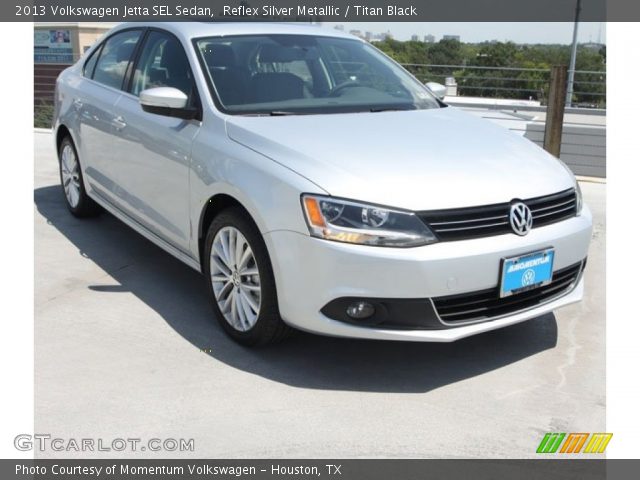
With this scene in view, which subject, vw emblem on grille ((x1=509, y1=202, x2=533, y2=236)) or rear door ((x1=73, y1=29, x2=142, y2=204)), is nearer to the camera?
vw emblem on grille ((x1=509, y1=202, x2=533, y2=236))

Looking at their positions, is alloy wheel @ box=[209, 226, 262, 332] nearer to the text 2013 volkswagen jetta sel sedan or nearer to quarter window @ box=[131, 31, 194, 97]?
the text 2013 volkswagen jetta sel sedan

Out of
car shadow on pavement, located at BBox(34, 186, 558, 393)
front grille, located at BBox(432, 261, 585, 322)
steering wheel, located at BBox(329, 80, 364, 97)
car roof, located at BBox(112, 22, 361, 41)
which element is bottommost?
car shadow on pavement, located at BBox(34, 186, 558, 393)

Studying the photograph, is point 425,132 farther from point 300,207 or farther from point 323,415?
point 323,415

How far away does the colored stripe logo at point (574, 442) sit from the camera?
2877 mm

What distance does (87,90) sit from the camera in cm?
535

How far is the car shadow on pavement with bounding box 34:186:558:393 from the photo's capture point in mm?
3402

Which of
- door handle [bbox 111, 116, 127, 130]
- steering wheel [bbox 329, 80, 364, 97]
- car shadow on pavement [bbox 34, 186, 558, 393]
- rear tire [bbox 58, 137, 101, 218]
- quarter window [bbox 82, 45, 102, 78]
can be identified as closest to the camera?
car shadow on pavement [bbox 34, 186, 558, 393]

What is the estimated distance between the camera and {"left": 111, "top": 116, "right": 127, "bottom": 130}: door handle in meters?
4.61

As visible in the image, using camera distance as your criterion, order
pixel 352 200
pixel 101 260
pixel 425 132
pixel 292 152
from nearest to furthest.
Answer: pixel 352 200
pixel 292 152
pixel 425 132
pixel 101 260

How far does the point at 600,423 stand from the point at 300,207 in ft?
5.27

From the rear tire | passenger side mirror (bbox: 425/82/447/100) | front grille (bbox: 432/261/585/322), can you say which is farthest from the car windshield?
the rear tire

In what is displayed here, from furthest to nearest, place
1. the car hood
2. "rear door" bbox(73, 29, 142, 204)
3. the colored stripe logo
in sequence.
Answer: "rear door" bbox(73, 29, 142, 204) < the car hood < the colored stripe logo

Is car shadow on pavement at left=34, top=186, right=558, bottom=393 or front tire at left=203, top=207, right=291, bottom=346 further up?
front tire at left=203, top=207, right=291, bottom=346
